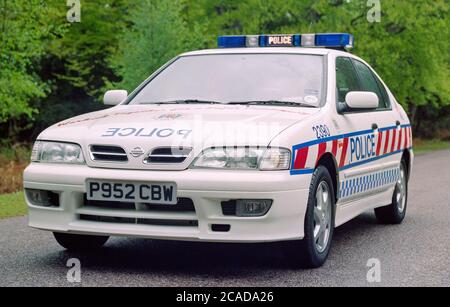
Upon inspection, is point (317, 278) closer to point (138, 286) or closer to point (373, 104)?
point (138, 286)

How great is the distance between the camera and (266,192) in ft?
17.4

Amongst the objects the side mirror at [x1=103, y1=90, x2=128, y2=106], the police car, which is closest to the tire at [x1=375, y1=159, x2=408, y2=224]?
the police car

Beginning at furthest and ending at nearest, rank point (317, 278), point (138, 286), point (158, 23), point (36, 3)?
point (158, 23) → point (36, 3) → point (317, 278) → point (138, 286)

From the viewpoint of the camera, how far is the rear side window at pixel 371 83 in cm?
783

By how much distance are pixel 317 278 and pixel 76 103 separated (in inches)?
1124

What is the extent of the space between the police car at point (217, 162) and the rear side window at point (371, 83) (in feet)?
2.90

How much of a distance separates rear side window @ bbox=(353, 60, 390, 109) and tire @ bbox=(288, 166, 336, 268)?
1.78 metres

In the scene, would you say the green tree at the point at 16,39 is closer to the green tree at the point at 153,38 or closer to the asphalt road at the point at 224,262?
the green tree at the point at 153,38

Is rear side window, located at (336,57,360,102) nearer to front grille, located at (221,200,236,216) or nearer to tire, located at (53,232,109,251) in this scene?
front grille, located at (221,200,236,216)

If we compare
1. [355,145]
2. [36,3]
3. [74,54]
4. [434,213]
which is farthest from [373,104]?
[74,54]

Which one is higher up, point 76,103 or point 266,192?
point 266,192

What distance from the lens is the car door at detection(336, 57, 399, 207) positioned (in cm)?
673

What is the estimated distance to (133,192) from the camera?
213 inches

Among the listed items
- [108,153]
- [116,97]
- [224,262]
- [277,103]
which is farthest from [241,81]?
[108,153]
